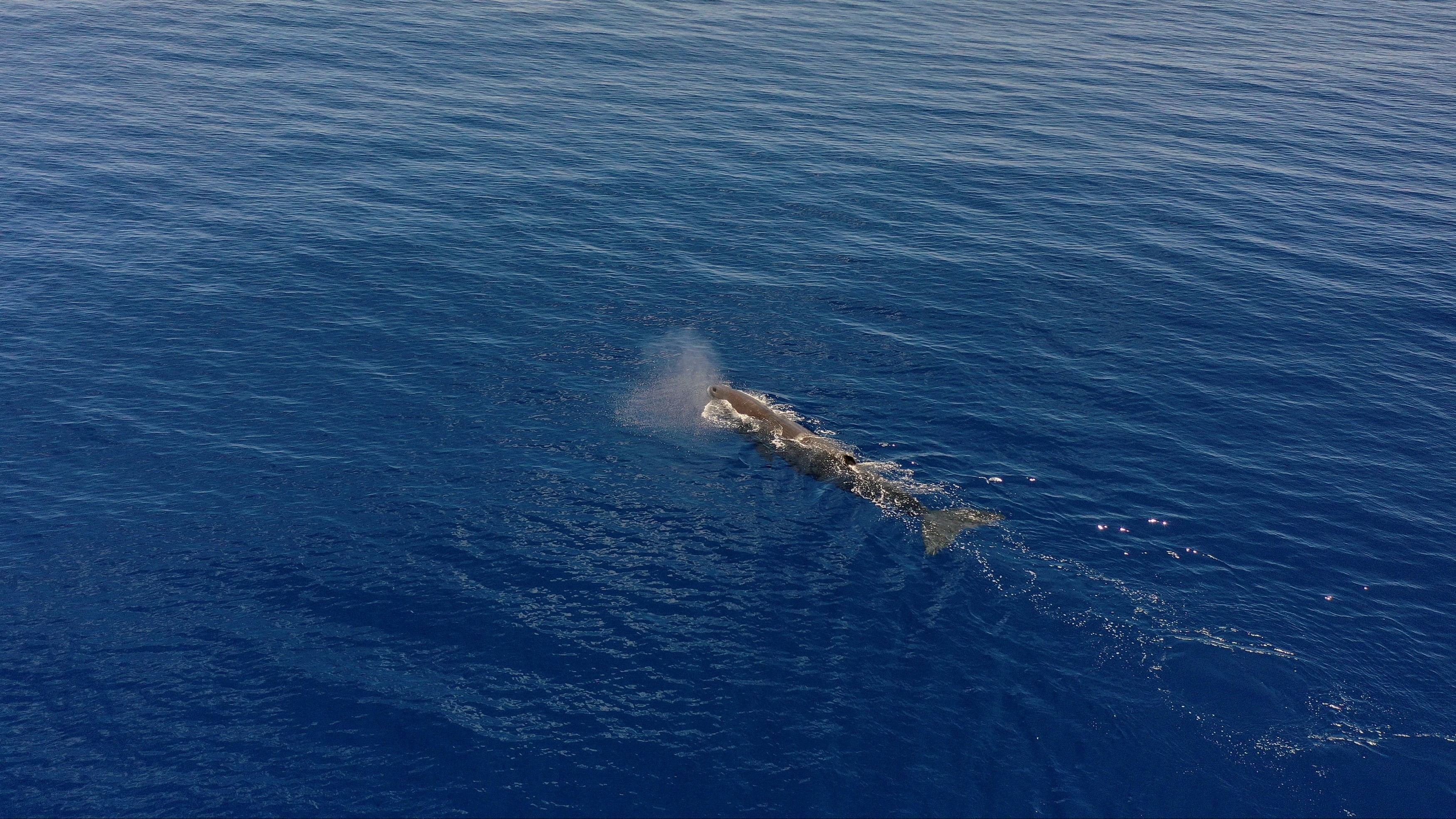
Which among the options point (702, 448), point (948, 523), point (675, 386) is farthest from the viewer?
point (675, 386)


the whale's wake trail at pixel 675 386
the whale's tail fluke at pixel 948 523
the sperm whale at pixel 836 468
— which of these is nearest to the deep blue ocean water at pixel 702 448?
the whale's wake trail at pixel 675 386

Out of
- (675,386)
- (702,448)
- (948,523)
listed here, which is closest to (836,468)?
(948,523)

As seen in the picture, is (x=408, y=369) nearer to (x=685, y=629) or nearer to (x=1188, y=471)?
(x=685, y=629)

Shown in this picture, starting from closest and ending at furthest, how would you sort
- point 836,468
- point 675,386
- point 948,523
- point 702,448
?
point 948,523, point 836,468, point 702,448, point 675,386

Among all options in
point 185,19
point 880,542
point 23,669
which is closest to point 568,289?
point 880,542

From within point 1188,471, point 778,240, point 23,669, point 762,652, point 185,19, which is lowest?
point 23,669

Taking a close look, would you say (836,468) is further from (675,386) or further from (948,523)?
(675,386)
